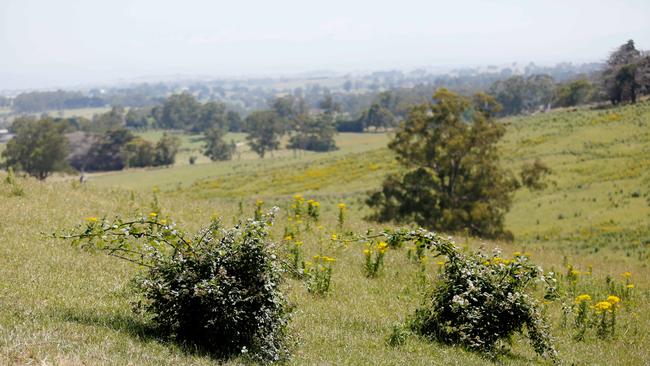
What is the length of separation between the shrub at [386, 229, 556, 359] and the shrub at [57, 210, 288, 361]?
237 cm

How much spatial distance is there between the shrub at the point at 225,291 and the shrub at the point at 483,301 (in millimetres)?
2367

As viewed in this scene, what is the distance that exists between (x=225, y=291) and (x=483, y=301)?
3637 millimetres

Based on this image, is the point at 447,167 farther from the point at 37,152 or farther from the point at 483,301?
the point at 37,152

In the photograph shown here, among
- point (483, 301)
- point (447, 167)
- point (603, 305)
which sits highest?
point (483, 301)

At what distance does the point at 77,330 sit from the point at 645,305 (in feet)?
40.0

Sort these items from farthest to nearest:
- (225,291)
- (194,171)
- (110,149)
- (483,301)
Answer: (110,149)
(194,171)
(483,301)
(225,291)

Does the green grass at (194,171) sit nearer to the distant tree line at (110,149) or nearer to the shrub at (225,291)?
the distant tree line at (110,149)

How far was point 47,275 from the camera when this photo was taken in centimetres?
913

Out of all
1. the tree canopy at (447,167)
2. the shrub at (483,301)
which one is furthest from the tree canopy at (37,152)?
the shrub at (483,301)

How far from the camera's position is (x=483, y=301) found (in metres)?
8.24

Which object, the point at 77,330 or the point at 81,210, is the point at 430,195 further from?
the point at 77,330

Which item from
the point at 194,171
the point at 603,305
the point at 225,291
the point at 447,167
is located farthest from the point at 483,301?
the point at 194,171

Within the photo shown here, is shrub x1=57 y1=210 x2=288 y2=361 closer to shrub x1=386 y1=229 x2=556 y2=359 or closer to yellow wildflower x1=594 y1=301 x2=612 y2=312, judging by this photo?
shrub x1=386 y1=229 x2=556 y2=359

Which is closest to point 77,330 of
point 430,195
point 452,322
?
point 452,322
